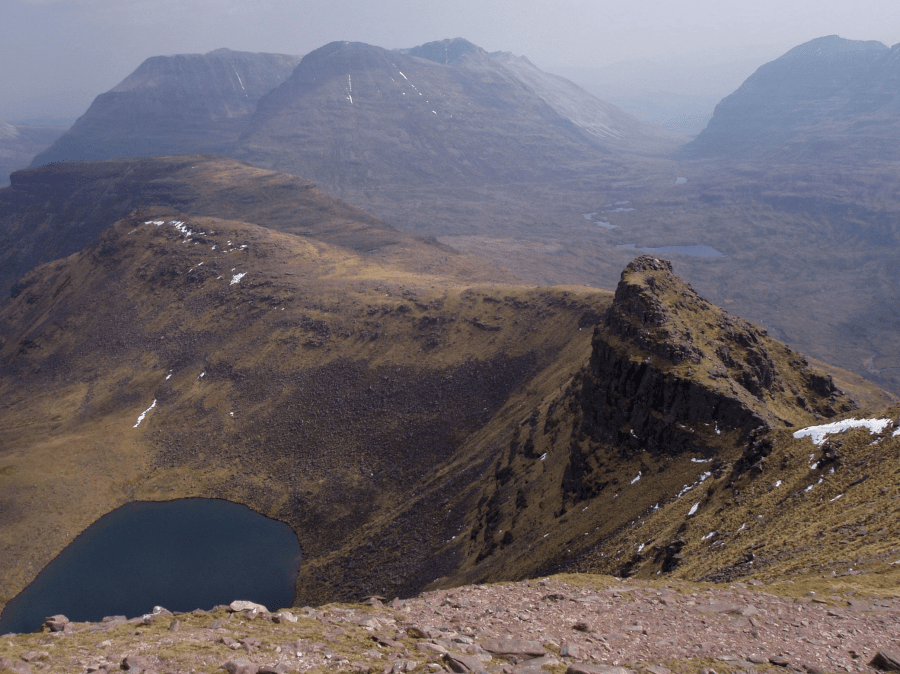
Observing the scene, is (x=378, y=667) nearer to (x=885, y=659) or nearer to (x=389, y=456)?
(x=885, y=659)

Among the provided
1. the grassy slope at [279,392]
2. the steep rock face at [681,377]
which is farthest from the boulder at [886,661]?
the grassy slope at [279,392]

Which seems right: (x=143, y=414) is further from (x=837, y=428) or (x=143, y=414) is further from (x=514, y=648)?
(x=837, y=428)

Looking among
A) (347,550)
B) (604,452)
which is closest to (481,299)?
(347,550)

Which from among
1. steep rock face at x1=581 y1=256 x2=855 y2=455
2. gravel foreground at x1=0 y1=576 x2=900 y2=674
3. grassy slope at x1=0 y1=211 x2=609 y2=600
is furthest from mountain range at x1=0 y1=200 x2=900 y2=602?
gravel foreground at x1=0 y1=576 x2=900 y2=674

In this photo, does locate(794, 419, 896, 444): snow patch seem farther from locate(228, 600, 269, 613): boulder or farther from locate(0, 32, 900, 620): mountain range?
locate(228, 600, 269, 613): boulder

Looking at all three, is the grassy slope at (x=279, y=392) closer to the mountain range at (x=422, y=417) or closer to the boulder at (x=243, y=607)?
the mountain range at (x=422, y=417)
